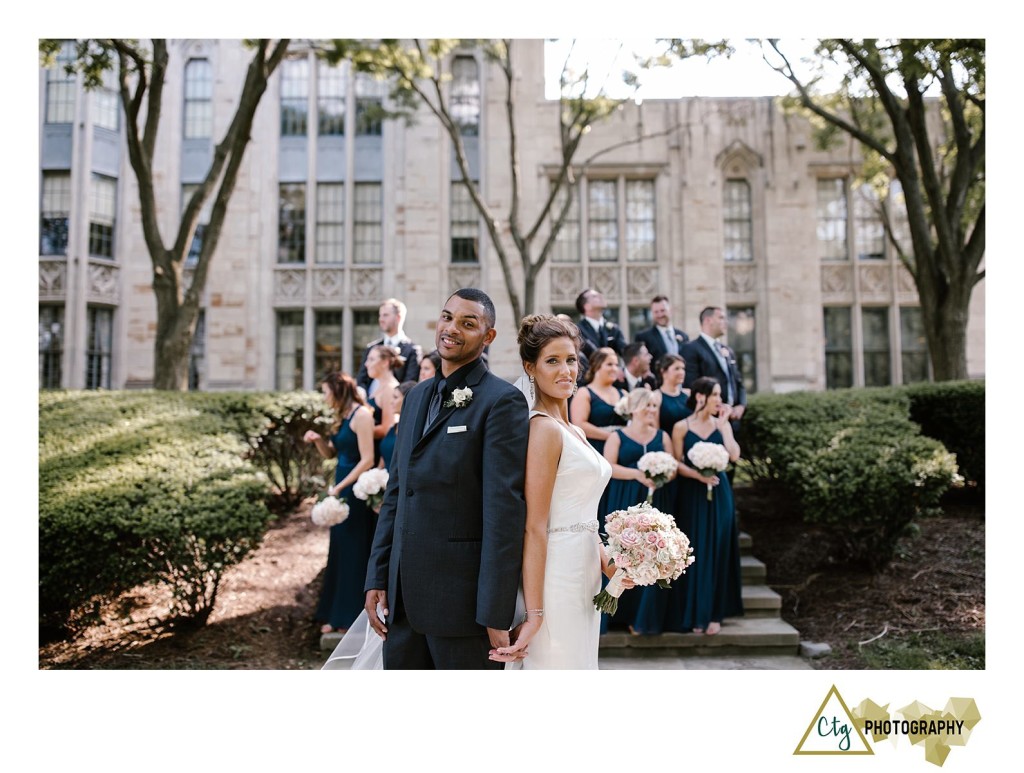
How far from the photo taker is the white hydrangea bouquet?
20.8 feet

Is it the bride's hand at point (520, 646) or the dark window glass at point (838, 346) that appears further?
the dark window glass at point (838, 346)

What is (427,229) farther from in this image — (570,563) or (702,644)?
(570,563)

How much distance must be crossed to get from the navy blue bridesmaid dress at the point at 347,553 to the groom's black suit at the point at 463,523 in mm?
3603

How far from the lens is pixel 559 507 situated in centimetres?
349

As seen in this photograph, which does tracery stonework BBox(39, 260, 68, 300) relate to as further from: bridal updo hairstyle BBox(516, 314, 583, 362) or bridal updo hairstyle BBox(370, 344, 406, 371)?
bridal updo hairstyle BBox(516, 314, 583, 362)

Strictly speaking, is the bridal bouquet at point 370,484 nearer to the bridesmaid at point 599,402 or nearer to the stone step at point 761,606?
the bridesmaid at point 599,402

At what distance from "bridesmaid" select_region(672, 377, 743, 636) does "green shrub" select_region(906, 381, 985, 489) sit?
404 centimetres

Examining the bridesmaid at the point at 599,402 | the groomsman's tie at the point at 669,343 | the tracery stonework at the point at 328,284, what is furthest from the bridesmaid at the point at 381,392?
the tracery stonework at the point at 328,284

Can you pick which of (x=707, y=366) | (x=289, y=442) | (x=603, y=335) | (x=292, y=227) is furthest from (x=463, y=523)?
(x=292, y=227)

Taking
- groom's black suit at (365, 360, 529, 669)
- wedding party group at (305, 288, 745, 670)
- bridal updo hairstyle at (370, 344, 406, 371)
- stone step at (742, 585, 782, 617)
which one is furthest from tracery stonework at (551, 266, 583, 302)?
groom's black suit at (365, 360, 529, 669)

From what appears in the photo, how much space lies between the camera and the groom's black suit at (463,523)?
3201mm

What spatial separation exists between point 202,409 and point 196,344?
1242 cm

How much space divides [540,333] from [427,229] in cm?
1774
